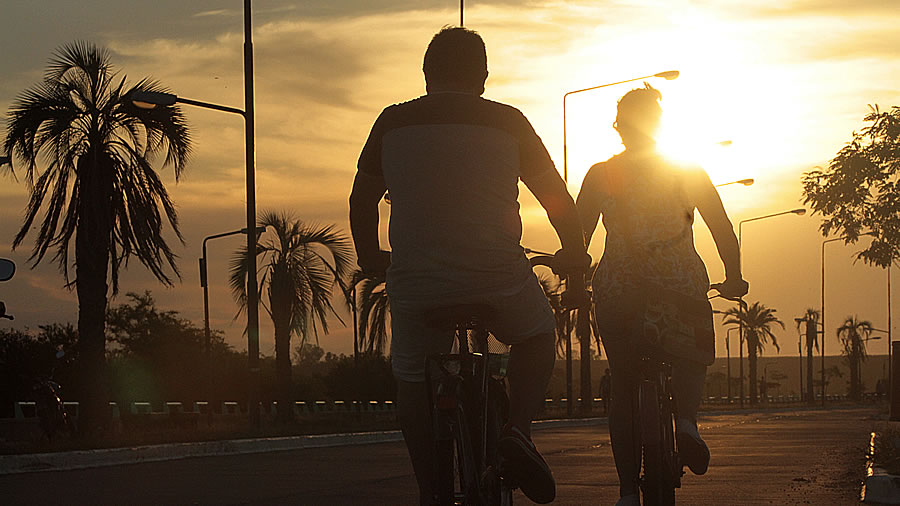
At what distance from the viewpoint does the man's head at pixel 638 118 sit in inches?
255

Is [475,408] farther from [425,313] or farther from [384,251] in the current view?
[384,251]

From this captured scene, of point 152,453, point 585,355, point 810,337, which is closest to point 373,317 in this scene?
point 585,355

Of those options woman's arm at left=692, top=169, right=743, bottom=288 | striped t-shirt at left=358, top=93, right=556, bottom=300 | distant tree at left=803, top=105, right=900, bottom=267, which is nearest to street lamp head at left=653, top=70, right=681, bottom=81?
distant tree at left=803, top=105, right=900, bottom=267

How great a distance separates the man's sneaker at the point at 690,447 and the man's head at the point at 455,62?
192cm

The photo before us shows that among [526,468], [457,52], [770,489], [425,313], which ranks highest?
[457,52]

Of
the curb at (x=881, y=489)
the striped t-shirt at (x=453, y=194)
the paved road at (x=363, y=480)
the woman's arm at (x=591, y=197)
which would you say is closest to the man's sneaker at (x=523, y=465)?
the striped t-shirt at (x=453, y=194)

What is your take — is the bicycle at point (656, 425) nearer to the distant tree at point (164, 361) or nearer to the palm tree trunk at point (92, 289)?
the palm tree trunk at point (92, 289)

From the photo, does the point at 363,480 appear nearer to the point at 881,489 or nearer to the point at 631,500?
the point at 881,489

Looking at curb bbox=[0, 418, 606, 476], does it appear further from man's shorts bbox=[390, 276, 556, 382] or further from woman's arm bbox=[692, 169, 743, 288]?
man's shorts bbox=[390, 276, 556, 382]

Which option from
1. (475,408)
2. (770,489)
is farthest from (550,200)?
(770,489)

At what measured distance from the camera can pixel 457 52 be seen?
16.5 feet

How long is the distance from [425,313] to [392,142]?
66 centimetres

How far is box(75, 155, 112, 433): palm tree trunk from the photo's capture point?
1000 inches

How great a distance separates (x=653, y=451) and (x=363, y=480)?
20.2 feet
